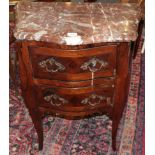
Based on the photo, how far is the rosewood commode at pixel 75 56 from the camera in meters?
1.11

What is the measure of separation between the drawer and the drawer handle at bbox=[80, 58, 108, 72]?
123 mm

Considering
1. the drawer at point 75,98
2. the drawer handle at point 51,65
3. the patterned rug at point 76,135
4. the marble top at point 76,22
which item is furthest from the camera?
the patterned rug at point 76,135

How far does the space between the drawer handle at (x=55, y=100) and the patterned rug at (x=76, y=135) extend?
51 centimetres

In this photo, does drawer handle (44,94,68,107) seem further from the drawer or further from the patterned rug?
the patterned rug

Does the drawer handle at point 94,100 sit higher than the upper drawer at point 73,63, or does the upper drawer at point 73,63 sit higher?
the upper drawer at point 73,63

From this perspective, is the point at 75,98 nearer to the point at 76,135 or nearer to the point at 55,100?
the point at 55,100

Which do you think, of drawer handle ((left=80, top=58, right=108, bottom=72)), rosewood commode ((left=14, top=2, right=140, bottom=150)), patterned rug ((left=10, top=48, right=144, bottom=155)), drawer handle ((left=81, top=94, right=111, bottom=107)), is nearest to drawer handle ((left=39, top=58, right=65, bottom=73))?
rosewood commode ((left=14, top=2, right=140, bottom=150))

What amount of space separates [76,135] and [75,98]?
61 cm

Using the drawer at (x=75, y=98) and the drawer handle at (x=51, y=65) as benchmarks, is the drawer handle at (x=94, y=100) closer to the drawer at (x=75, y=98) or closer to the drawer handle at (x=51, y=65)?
the drawer at (x=75, y=98)

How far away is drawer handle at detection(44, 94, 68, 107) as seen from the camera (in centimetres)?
136

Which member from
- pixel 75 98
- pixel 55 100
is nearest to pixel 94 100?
pixel 75 98

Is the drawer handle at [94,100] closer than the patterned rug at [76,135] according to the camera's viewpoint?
Yes

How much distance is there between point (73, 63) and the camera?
45.7 inches

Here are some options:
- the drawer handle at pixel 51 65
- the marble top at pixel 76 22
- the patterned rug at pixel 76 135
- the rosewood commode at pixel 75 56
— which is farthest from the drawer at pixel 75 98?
the patterned rug at pixel 76 135
